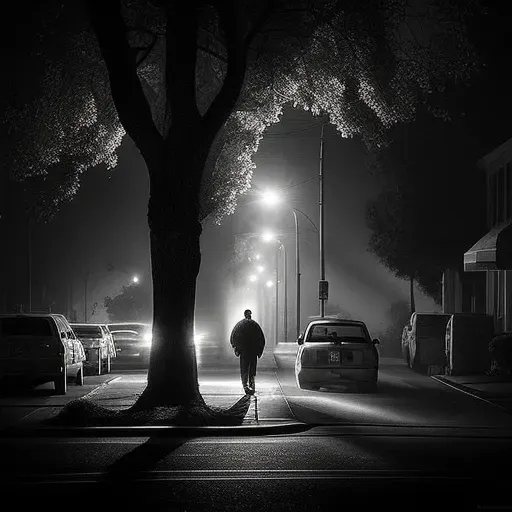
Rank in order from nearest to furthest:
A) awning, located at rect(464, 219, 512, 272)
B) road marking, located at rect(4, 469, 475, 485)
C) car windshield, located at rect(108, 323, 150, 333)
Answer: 1. road marking, located at rect(4, 469, 475, 485)
2. awning, located at rect(464, 219, 512, 272)
3. car windshield, located at rect(108, 323, 150, 333)

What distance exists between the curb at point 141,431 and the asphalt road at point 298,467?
0.15 metres

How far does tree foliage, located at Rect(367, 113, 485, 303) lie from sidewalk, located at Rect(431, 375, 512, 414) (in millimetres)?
17503

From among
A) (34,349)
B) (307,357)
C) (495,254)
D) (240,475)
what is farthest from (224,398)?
(495,254)

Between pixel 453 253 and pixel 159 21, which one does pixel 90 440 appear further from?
pixel 453 253

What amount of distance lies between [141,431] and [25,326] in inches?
337

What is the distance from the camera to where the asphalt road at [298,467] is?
10484mm

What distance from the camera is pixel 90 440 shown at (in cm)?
1634

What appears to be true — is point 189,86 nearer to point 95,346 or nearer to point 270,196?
point 95,346

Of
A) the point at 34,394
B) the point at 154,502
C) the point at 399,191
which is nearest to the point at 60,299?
the point at 399,191

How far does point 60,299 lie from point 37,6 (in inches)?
3309

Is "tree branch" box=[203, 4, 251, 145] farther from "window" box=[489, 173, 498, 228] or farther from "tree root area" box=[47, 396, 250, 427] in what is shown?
"window" box=[489, 173, 498, 228]

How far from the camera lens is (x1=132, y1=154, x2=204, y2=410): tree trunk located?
1912 cm

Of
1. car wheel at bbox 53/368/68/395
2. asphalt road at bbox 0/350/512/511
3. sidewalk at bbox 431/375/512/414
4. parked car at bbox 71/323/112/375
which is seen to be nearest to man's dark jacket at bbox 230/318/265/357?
car wheel at bbox 53/368/68/395

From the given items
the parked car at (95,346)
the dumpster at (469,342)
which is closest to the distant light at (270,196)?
the parked car at (95,346)
